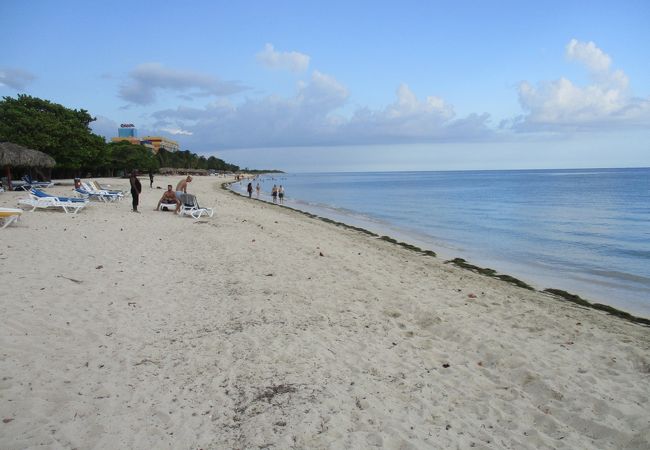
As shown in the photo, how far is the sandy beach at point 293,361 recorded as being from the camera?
3.27 meters

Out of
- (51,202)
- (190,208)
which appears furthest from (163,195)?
(51,202)

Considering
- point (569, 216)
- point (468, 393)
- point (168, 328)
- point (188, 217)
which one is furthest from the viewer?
point (569, 216)

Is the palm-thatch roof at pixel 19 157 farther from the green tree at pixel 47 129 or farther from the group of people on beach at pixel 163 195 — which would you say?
the group of people on beach at pixel 163 195

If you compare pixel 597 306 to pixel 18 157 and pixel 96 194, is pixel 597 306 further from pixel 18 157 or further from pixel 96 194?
pixel 18 157

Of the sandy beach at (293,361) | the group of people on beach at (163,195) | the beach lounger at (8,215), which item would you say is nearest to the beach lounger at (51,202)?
the group of people on beach at (163,195)

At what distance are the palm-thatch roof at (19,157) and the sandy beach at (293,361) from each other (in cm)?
1662

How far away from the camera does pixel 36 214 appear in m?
13.1

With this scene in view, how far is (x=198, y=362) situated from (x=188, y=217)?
1152 cm

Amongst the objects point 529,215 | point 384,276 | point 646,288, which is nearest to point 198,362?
point 384,276

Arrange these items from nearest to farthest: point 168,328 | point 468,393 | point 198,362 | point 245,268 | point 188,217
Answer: point 468,393, point 198,362, point 168,328, point 245,268, point 188,217

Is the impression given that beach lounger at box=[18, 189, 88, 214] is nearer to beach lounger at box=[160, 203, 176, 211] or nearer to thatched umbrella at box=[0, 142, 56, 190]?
beach lounger at box=[160, 203, 176, 211]

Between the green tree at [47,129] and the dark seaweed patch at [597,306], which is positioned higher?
the green tree at [47,129]

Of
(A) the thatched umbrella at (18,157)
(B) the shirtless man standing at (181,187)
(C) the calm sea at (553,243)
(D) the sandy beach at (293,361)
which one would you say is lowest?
(C) the calm sea at (553,243)

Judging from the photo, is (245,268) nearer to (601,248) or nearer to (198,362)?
(198,362)
